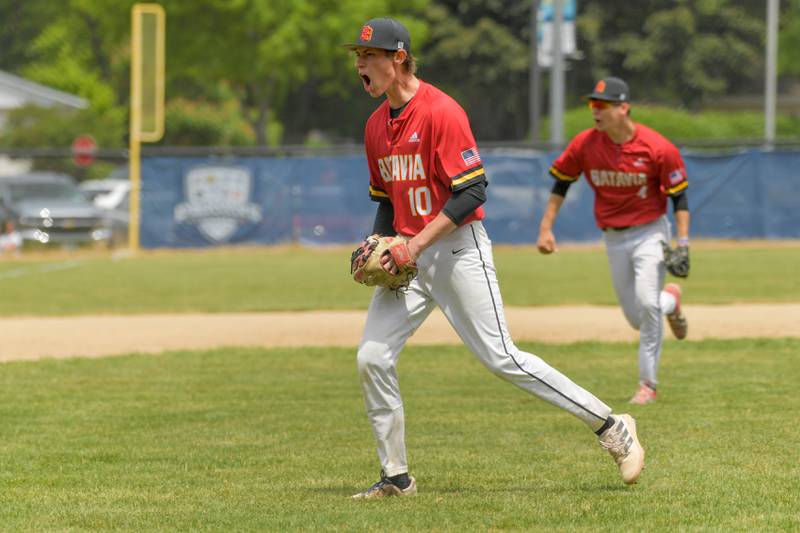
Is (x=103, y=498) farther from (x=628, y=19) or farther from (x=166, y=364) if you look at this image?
(x=628, y=19)

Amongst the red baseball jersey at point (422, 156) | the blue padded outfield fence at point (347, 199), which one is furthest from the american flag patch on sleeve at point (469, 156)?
the blue padded outfield fence at point (347, 199)

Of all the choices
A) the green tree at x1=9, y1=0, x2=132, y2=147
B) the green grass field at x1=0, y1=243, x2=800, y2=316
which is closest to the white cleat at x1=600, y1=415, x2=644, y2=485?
the green grass field at x1=0, y1=243, x2=800, y2=316

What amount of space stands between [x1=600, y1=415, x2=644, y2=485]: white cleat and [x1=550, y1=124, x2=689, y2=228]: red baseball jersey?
323cm

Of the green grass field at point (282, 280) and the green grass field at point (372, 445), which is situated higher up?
the green grass field at point (372, 445)

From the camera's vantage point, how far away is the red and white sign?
27.1m

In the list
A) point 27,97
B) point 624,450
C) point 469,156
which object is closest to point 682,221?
point 624,450

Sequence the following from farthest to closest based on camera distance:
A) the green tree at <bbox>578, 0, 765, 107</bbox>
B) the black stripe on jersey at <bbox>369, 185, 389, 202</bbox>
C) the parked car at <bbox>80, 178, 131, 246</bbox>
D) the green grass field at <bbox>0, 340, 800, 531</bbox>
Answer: the green tree at <bbox>578, 0, 765, 107</bbox> < the parked car at <bbox>80, 178, 131, 246</bbox> < the black stripe on jersey at <bbox>369, 185, 389, 202</bbox> < the green grass field at <bbox>0, 340, 800, 531</bbox>

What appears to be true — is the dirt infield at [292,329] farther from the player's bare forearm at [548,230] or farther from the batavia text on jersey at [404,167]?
the batavia text on jersey at [404,167]

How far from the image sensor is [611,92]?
8.84m

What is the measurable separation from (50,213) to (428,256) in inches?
854

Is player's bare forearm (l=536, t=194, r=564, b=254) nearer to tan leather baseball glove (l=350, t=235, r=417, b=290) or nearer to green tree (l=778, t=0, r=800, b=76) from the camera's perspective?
tan leather baseball glove (l=350, t=235, r=417, b=290)

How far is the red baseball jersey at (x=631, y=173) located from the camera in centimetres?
898

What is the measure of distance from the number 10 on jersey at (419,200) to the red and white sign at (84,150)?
21647 millimetres

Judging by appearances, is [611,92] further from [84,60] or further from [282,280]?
[84,60]
